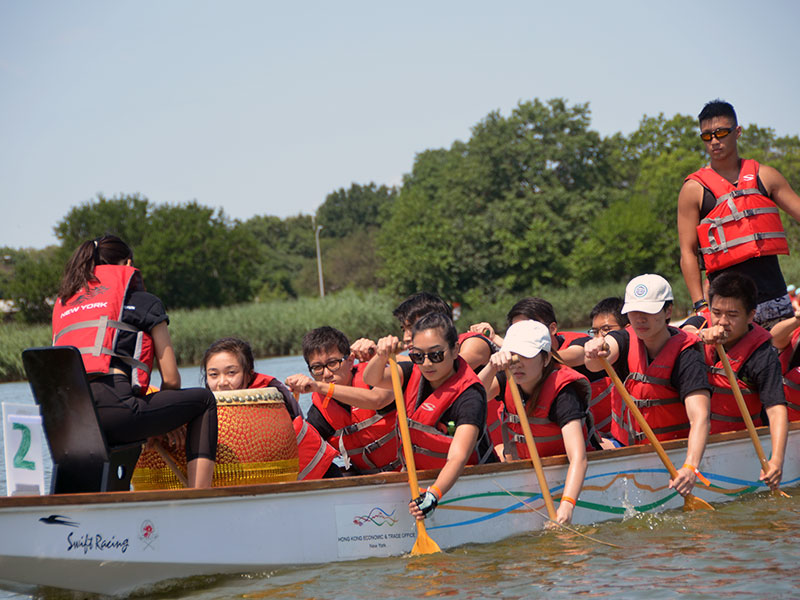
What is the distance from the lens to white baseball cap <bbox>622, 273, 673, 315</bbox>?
541cm

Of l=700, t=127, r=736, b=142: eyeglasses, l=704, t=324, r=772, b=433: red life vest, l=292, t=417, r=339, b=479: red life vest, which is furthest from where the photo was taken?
l=700, t=127, r=736, b=142: eyeglasses

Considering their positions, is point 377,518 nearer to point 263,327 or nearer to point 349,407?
point 349,407

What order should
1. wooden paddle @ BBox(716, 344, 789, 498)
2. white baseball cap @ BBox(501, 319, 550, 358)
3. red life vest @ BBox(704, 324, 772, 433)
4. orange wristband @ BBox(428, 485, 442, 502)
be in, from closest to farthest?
orange wristband @ BBox(428, 485, 442, 502) → white baseball cap @ BBox(501, 319, 550, 358) → wooden paddle @ BBox(716, 344, 789, 498) → red life vest @ BBox(704, 324, 772, 433)

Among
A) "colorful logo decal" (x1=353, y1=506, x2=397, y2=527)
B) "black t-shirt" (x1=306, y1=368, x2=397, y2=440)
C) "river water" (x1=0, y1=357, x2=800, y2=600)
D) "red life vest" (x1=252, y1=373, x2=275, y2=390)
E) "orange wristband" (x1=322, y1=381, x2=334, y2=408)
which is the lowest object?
"river water" (x1=0, y1=357, x2=800, y2=600)

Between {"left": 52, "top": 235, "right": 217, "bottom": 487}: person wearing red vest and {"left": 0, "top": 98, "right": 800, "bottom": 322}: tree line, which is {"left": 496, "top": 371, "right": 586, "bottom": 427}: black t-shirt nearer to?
{"left": 52, "top": 235, "right": 217, "bottom": 487}: person wearing red vest

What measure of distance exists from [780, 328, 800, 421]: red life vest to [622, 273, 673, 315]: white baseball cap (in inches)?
59.7

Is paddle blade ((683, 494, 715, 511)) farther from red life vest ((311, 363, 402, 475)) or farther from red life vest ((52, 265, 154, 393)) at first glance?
red life vest ((52, 265, 154, 393))

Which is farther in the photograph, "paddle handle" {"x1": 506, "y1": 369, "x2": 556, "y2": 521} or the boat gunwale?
"paddle handle" {"x1": 506, "y1": 369, "x2": 556, "y2": 521}

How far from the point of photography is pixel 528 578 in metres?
4.71

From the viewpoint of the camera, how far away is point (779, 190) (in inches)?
248

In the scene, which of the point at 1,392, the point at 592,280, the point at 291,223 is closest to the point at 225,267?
the point at 592,280

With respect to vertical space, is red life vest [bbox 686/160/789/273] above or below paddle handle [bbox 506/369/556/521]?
above

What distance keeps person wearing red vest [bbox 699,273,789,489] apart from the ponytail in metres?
3.39

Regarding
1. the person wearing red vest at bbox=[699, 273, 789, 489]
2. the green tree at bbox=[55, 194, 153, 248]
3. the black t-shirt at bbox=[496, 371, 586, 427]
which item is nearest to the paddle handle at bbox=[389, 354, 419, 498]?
the black t-shirt at bbox=[496, 371, 586, 427]
